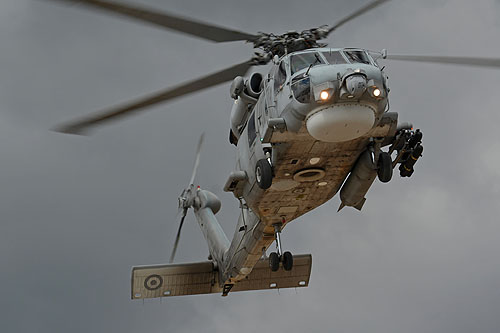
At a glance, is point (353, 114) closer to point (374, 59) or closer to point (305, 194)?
point (374, 59)

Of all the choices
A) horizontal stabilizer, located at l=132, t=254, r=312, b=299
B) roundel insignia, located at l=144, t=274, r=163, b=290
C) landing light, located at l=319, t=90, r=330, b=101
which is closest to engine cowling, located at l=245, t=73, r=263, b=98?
landing light, located at l=319, t=90, r=330, b=101

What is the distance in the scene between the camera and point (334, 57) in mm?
15078

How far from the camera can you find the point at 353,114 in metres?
14.4

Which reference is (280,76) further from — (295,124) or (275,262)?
(275,262)

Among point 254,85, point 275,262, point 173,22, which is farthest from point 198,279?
point 173,22

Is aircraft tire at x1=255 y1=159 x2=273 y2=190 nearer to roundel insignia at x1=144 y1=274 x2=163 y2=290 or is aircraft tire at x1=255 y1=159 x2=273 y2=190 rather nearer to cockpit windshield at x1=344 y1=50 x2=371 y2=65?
cockpit windshield at x1=344 y1=50 x2=371 y2=65

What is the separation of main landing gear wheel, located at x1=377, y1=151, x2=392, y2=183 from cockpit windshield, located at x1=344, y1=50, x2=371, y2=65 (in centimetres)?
236

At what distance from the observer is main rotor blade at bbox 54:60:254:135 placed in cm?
1326

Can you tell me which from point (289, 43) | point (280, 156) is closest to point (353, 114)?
point (280, 156)

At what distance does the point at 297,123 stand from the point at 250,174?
2.78 m

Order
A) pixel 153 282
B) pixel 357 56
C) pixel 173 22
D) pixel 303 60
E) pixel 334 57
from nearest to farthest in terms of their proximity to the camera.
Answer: pixel 173 22
pixel 334 57
pixel 357 56
pixel 303 60
pixel 153 282

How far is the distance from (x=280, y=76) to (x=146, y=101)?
3.09 m

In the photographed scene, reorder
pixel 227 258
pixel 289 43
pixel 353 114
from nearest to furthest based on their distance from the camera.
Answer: pixel 353 114 < pixel 289 43 < pixel 227 258

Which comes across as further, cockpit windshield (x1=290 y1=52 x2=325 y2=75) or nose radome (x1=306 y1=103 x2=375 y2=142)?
cockpit windshield (x1=290 y1=52 x2=325 y2=75)
